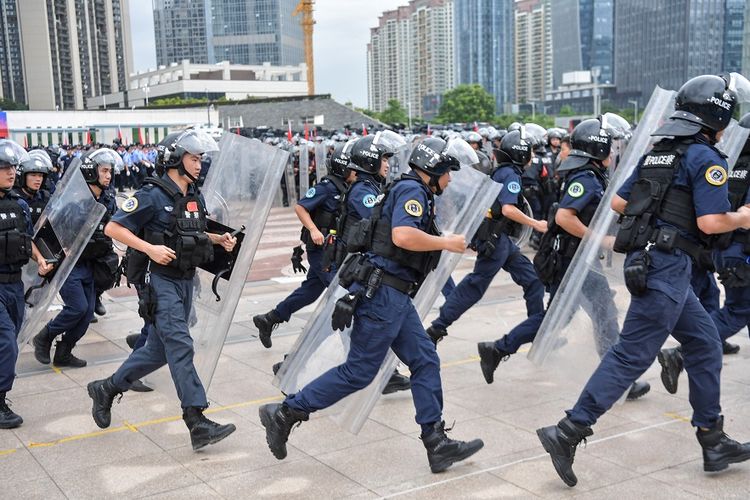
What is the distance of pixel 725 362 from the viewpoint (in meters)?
6.54

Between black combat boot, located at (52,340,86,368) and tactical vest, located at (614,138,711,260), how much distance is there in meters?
4.54

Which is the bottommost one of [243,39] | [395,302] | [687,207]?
[395,302]

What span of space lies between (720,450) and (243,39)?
172 meters

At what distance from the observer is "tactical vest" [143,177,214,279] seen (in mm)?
4840

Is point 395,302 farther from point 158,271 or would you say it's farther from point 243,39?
point 243,39

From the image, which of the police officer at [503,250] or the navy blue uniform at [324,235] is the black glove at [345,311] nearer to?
the police officer at [503,250]

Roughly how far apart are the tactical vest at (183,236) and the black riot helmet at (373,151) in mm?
1422

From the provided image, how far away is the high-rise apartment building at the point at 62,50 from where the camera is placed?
418 ft

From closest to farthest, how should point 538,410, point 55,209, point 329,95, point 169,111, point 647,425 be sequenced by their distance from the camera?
1. point 647,425
2. point 538,410
3. point 55,209
4. point 169,111
5. point 329,95

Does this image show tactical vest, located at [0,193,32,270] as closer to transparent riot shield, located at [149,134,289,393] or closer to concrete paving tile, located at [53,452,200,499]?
transparent riot shield, located at [149,134,289,393]

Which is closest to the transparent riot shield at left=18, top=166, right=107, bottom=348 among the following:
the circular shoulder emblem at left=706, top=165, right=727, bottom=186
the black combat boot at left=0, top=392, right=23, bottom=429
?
the black combat boot at left=0, top=392, right=23, bottom=429

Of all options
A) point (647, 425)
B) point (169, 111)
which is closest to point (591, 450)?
point (647, 425)

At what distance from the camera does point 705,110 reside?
414 centimetres

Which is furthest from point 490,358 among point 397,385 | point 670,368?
point 670,368
